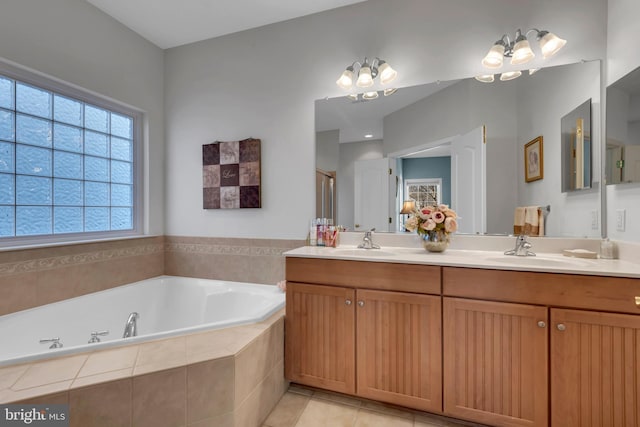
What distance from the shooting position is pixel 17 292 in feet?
5.63

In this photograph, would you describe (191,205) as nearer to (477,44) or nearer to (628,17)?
(477,44)

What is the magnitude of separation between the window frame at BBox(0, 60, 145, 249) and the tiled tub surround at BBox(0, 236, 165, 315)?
0.08 meters

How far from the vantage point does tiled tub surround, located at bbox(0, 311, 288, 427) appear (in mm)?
1041

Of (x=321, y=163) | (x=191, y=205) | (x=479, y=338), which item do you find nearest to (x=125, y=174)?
(x=191, y=205)

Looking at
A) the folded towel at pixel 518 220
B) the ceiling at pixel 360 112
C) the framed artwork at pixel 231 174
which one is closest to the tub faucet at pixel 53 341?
the framed artwork at pixel 231 174

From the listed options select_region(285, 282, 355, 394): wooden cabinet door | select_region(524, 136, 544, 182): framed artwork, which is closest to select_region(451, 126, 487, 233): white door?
select_region(524, 136, 544, 182): framed artwork

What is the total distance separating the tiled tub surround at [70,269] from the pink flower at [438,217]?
2.43m

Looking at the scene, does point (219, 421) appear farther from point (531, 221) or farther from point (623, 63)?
point (623, 63)

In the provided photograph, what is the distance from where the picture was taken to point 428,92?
6.52 feet

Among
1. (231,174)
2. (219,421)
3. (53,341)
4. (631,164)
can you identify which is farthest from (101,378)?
(631,164)

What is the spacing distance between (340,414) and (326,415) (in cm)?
8

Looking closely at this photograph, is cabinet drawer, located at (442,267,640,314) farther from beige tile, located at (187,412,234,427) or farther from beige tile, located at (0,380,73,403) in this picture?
beige tile, located at (0,380,73,403)

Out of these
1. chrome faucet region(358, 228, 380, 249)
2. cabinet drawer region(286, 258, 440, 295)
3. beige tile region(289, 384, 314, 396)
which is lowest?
beige tile region(289, 384, 314, 396)

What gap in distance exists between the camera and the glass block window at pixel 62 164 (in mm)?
1775
